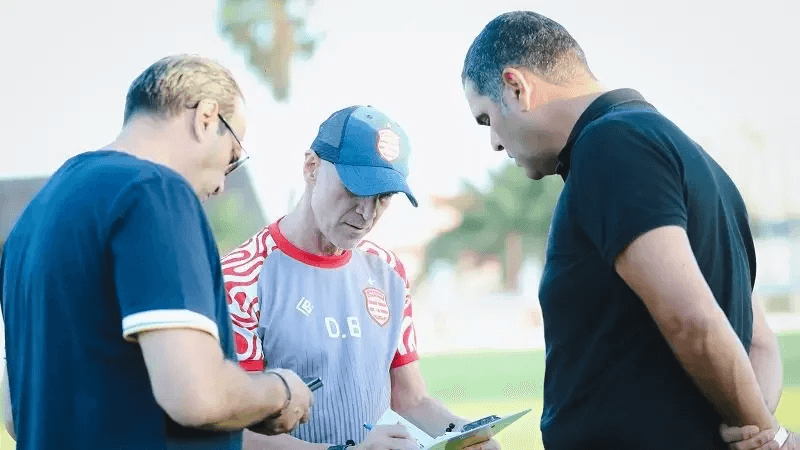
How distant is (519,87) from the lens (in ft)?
8.53

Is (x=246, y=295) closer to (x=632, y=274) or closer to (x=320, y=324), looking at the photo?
(x=320, y=324)

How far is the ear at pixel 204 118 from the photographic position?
88.3 inches

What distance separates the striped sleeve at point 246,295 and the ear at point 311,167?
23cm

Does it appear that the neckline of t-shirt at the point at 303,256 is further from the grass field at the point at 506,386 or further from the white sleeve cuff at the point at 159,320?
the grass field at the point at 506,386

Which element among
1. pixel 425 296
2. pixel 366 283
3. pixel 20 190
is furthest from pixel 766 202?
pixel 366 283

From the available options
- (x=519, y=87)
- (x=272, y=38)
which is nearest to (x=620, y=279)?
(x=519, y=87)

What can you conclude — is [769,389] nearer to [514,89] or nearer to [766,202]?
[514,89]

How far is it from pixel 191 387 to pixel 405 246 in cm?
4605

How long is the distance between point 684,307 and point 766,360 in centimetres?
56

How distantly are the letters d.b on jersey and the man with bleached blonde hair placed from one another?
1.01 m

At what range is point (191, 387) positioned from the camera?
1.96 meters

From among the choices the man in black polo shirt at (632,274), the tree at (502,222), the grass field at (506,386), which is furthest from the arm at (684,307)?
the tree at (502,222)

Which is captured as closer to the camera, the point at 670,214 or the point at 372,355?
the point at 670,214

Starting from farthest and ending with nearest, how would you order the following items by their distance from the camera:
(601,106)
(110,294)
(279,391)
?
(601,106)
(279,391)
(110,294)
